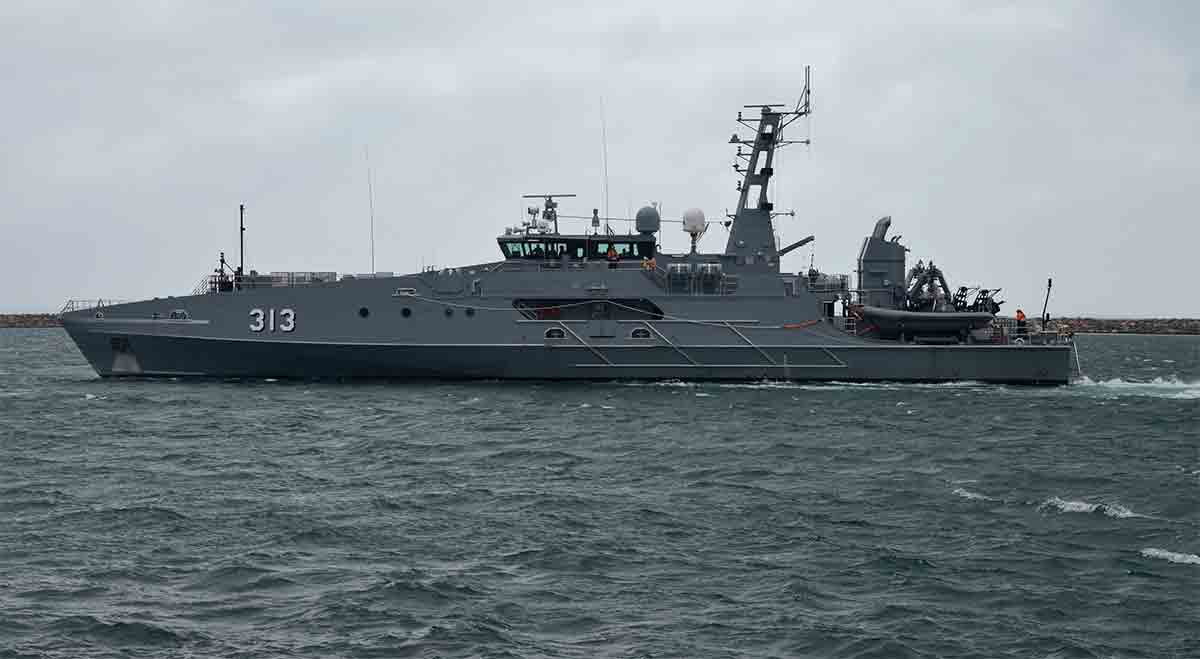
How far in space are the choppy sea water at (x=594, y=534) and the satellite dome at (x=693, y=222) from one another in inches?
413

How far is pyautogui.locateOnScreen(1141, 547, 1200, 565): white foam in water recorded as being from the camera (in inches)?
548

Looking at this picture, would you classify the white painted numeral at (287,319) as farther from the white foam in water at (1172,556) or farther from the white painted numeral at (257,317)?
the white foam in water at (1172,556)

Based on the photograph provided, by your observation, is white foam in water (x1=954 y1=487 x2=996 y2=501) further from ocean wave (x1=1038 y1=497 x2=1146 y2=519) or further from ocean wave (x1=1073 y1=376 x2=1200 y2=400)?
ocean wave (x1=1073 y1=376 x2=1200 y2=400)

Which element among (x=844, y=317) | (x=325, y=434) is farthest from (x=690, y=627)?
(x=844, y=317)

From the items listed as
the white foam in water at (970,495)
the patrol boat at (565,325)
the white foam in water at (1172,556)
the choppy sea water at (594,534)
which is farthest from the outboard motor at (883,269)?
the white foam in water at (1172,556)

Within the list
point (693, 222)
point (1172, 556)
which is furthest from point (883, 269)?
point (1172, 556)

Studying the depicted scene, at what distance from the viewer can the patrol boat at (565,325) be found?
34750mm

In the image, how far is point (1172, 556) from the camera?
557 inches

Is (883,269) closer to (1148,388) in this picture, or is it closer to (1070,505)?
(1148,388)

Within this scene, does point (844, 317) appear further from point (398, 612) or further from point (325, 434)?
point (398, 612)

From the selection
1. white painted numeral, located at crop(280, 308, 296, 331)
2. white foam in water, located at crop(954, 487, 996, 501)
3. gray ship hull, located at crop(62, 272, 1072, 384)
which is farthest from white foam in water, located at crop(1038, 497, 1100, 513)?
white painted numeral, located at crop(280, 308, 296, 331)

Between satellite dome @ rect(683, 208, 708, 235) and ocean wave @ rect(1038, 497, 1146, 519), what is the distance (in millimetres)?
20939

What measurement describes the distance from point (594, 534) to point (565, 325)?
19976 millimetres

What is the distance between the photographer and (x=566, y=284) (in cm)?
3559
